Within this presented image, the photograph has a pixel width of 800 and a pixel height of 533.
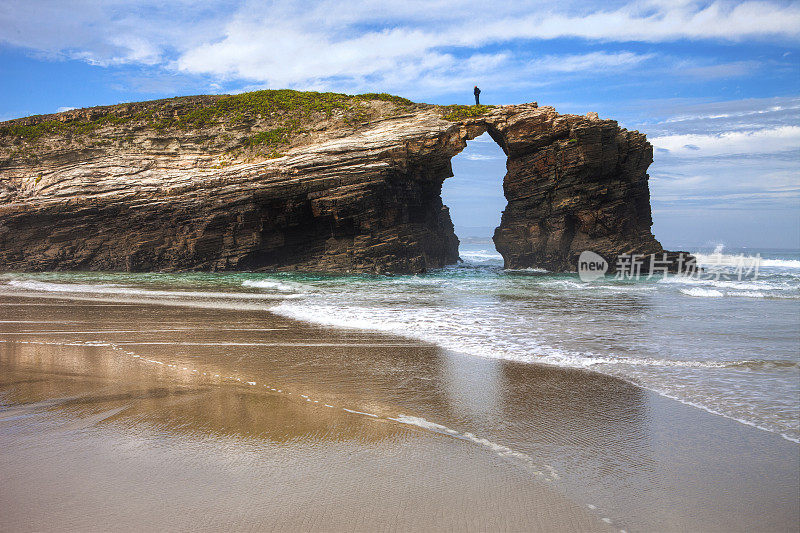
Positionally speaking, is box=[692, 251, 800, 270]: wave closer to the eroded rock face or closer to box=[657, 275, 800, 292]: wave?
the eroded rock face

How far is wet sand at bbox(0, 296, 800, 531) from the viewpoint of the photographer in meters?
2.79

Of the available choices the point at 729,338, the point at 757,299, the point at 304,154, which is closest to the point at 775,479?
the point at 729,338

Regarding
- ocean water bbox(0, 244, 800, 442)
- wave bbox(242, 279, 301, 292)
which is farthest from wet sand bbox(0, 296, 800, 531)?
wave bbox(242, 279, 301, 292)

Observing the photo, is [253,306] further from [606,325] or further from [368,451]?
[368,451]

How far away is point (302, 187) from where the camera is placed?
25.5 metres

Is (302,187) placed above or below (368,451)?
above

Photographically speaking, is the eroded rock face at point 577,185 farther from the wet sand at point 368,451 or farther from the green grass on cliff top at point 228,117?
the wet sand at point 368,451

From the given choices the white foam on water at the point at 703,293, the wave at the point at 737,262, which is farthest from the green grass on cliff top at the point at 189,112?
the wave at the point at 737,262

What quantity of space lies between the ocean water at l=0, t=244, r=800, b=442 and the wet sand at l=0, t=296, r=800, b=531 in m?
0.58

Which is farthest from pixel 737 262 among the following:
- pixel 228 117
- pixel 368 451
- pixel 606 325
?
pixel 368 451

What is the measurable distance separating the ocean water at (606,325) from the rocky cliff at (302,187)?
884cm

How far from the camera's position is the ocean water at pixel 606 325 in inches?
210

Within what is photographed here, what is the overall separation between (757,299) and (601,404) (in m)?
11.6

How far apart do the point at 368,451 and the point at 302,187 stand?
2290 cm
